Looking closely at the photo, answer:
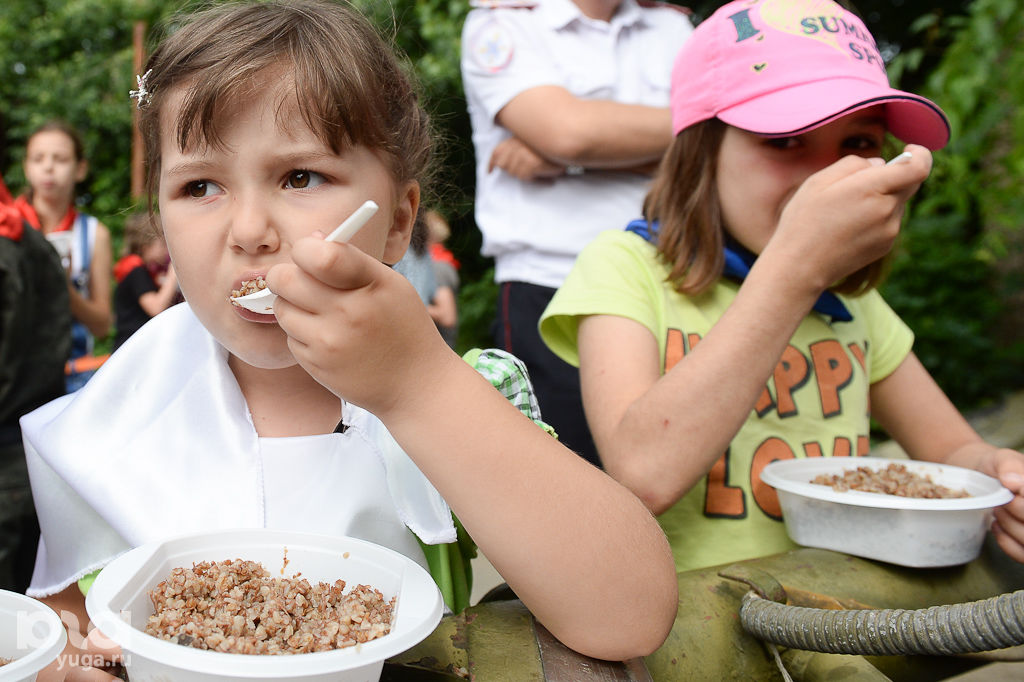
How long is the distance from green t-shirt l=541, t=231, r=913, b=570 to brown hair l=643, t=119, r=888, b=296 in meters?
0.04

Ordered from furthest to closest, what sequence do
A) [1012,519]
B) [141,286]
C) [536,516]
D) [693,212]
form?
[141,286], [693,212], [1012,519], [536,516]

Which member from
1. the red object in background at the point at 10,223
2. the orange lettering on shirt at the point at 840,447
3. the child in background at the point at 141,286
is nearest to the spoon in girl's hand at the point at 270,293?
the orange lettering on shirt at the point at 840,447

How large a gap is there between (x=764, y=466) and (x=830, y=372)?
275mm

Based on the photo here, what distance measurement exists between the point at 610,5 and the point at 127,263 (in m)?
4.13

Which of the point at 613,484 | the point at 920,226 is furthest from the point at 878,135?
the point at 920,226

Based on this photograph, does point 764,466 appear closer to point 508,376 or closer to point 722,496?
point 722,496

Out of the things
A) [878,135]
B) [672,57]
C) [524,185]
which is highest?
[672,57]

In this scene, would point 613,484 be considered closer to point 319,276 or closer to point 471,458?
point 471,458

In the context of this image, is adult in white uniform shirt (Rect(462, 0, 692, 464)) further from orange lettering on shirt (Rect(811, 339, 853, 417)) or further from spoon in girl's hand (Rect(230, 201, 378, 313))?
spoon in girl's hand (Rect(230, 201, 378, 313))

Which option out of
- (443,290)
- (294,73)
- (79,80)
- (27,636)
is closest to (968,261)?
(443,290)

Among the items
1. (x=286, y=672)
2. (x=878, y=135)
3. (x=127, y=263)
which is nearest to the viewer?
(x=286, y=672)

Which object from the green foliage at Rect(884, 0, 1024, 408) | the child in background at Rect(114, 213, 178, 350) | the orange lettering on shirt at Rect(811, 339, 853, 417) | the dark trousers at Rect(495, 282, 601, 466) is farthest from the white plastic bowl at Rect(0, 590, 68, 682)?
the child in background at Rect(114, 213, 178, 350)

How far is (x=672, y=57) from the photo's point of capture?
234 centimetres

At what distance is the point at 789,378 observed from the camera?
1.75 meters
